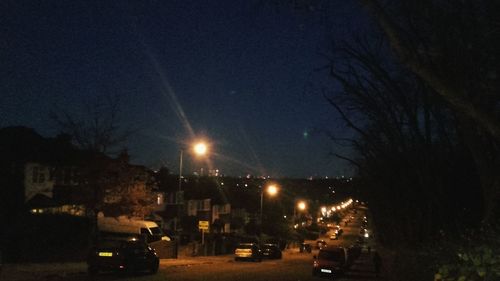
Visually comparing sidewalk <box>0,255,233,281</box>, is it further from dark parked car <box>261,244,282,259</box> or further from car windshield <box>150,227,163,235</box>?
dark parked car <box>261,244,282,259</box>

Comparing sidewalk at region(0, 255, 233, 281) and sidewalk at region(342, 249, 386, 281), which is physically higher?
sidewalk at region(0, 255, 233, 281)

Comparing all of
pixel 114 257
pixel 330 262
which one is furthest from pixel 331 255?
pixel 114 257

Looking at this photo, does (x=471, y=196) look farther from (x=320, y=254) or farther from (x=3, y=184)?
(x=3, y=184)

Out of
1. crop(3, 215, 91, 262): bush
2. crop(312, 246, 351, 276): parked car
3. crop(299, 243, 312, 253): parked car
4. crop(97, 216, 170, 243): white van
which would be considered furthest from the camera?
crop(299, 243, 312, 253): parked car

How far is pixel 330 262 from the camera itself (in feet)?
123

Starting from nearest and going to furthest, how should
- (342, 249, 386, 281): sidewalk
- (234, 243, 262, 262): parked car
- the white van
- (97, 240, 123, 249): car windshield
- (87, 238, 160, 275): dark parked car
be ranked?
1. (87, 238, 160, 275): dark parked car
2. (97, 240, 123, 249): car windshield
3. (342, 249, 386, 281): sidewalk
4. the white van
5. (234, 243, 262, 262): parked car

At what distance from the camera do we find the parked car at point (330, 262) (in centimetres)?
3703

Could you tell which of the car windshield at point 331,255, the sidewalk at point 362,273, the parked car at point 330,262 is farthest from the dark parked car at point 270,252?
the car windshield at point 331,255

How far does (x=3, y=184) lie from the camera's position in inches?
1619

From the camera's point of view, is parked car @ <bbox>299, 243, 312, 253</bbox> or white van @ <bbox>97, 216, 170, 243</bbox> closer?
white van @ <bbox>97, 216, 170, 243</bbox>

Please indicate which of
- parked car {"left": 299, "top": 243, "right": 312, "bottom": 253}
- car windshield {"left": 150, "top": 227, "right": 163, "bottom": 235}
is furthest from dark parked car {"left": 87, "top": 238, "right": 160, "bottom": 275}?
parked car {"left": 299, "top": 243, "right": 312, "bottom": 253}

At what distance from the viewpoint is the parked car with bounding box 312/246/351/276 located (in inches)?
1458

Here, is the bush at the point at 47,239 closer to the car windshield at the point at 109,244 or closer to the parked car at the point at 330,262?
the car windshield at the point at 109,244

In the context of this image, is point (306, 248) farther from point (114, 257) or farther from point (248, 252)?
point (114, 257)
